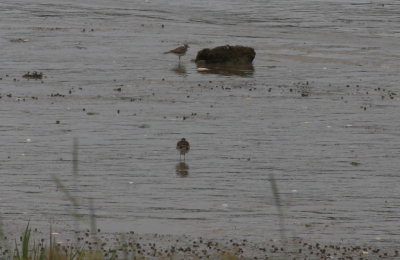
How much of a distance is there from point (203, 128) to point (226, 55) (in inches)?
328

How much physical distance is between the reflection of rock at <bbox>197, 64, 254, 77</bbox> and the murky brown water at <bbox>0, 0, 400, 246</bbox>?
1.34 feet

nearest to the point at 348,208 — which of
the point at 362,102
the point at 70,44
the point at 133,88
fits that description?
the point at 362,102

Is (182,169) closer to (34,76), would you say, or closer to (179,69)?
(34,76)

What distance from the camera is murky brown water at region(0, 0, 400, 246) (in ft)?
51.5

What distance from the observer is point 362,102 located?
989 inches

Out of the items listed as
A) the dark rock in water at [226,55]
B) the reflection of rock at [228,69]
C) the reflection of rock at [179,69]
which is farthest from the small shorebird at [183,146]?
the dark rock in water at [226,55]

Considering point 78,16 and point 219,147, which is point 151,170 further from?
point 78,16

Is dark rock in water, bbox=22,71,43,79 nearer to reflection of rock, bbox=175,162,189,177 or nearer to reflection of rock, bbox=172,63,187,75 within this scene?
reflection of rock, bbox=172,63,187,75

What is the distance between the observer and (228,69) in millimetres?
29500

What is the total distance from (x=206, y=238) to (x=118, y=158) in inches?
193

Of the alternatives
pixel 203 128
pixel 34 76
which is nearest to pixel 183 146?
pixel 203 128

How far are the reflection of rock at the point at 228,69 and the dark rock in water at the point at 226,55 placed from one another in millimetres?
142

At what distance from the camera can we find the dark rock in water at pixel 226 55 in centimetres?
2973

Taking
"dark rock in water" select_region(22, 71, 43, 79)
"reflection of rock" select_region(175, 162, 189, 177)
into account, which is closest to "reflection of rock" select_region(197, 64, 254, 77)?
"dark rock in water" select_region(22, 71, 43, 79)
